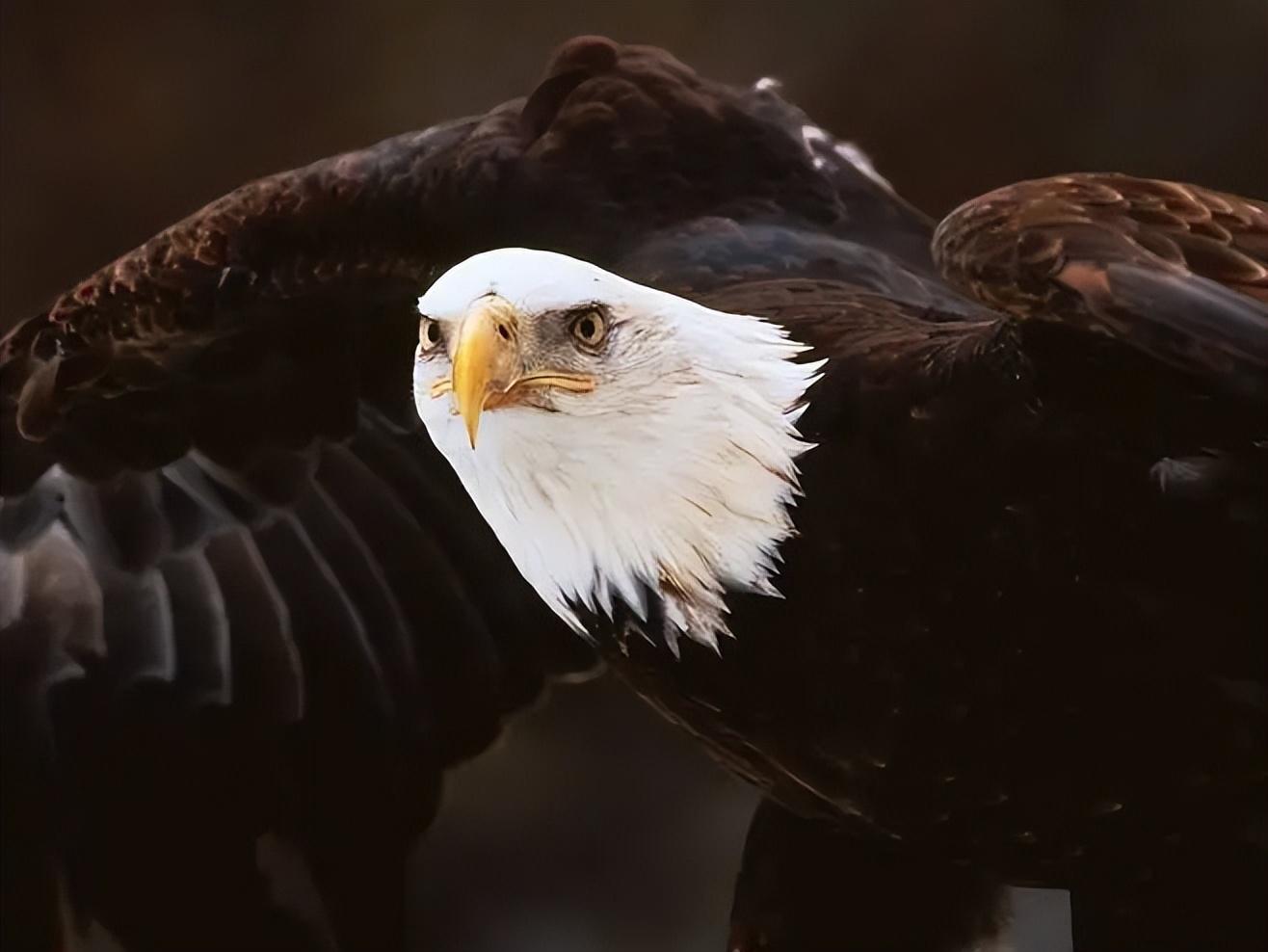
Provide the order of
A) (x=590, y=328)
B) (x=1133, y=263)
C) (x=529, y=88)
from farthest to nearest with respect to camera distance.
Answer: (x=529, y=88)
(x=590, y=328)
(x=1133, y=263)

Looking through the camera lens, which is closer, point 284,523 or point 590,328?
point 590,328

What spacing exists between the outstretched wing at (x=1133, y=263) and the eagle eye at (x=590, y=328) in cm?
17

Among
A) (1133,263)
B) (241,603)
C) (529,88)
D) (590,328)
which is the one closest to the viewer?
(1133,263)

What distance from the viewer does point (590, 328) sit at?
0.77 meters

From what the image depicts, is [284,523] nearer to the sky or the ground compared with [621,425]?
nearer to the ground

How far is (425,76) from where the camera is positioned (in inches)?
39.5

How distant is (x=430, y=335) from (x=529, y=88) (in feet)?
0.93

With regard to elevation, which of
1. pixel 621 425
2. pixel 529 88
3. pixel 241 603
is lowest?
pixel 241 603

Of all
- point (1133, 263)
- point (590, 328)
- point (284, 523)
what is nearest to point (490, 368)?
point (590, 328)

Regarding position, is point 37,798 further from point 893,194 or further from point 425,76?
point 893,194

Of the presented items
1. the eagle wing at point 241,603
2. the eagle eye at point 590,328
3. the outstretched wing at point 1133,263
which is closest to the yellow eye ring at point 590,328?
the eagle eye at point 590,328

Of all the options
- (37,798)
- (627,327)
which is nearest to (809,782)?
(627,327)

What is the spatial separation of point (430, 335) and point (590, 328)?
0.29 ft

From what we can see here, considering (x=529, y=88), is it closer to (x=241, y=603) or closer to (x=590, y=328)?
(x=590, y=328)
